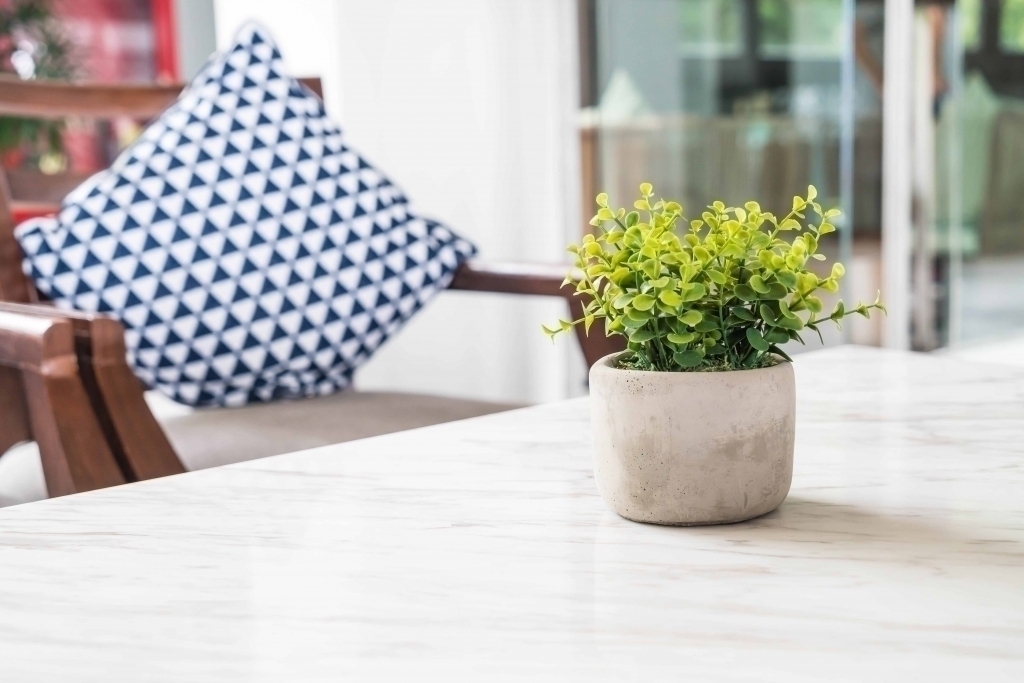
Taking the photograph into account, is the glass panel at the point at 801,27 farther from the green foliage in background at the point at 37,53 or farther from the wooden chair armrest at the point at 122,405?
the green foliage in background at the point at 37,53

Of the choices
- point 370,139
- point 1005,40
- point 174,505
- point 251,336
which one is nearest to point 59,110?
point 251,336

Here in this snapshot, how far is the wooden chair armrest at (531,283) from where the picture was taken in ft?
3.99

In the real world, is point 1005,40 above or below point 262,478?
above

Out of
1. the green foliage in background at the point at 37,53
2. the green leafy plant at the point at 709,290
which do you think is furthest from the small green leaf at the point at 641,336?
the green foliage in background at the point at 37,53

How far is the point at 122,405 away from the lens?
1.06 m

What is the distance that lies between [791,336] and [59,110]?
133 cm

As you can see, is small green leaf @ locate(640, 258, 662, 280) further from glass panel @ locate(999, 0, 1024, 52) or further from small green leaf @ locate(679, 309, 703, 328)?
glass panel @ locate(999, 0, 1024, 52)

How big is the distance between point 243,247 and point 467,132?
115 cm

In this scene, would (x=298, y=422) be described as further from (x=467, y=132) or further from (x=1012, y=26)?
(x=1012, y=26)

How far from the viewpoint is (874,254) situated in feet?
7.09

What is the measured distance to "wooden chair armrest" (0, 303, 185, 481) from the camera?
1049mm

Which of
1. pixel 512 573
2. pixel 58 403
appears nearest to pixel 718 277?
pixel 512 573

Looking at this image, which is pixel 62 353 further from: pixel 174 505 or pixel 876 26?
pixel 876 26

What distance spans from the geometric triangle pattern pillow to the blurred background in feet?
2.11
